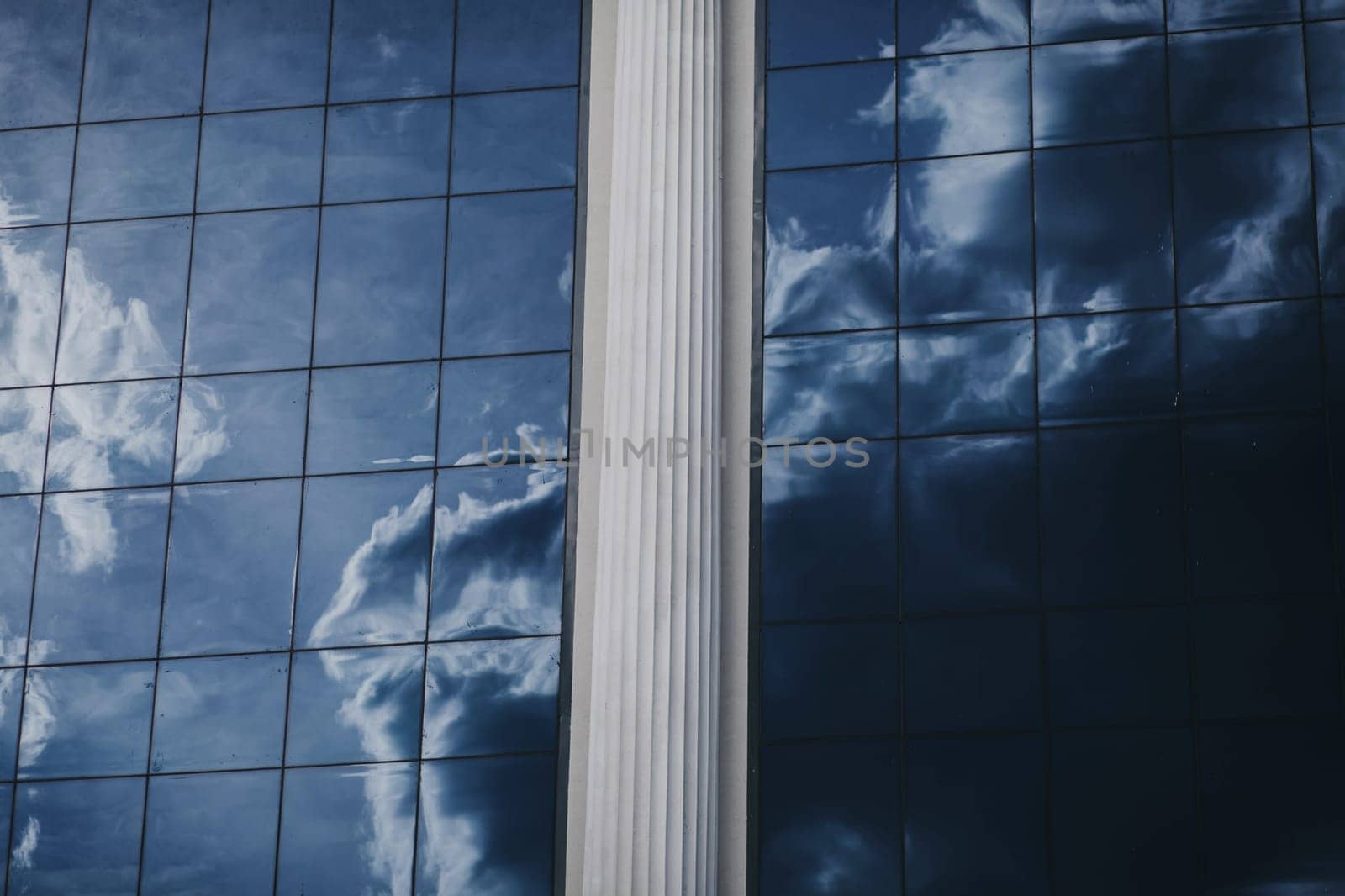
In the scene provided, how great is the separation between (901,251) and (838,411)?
60.0 inches

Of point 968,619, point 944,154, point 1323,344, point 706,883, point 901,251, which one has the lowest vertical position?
point 706,883

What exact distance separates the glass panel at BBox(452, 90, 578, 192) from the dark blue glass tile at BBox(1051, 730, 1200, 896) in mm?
6742

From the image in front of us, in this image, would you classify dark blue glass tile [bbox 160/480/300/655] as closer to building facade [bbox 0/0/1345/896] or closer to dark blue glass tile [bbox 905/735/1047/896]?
building facade [bbox 0/0/1345/896]

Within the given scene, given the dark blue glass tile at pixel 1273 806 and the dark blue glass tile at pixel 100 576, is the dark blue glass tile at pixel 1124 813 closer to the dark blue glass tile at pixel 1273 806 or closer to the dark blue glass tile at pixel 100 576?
the dark blue glass tile at pixel 1273 806

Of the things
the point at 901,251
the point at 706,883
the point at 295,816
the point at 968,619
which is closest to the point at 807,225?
the point at 901,251

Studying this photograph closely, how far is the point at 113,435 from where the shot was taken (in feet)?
49.8

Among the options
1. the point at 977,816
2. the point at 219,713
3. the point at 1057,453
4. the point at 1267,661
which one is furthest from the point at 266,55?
the point at 1267,661

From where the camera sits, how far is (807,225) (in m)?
14.6

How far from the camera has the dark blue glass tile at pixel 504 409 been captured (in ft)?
47.5

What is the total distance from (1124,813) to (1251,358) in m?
3.86

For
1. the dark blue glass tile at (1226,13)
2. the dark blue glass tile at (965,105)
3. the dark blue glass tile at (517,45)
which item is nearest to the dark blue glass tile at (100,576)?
the dark blue glass tile at (517,45)

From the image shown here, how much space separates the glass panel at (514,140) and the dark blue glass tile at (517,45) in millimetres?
158

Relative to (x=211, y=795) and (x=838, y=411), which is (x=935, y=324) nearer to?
(x=838, y=411)

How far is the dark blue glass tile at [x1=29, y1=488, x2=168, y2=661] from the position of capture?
14.7m
